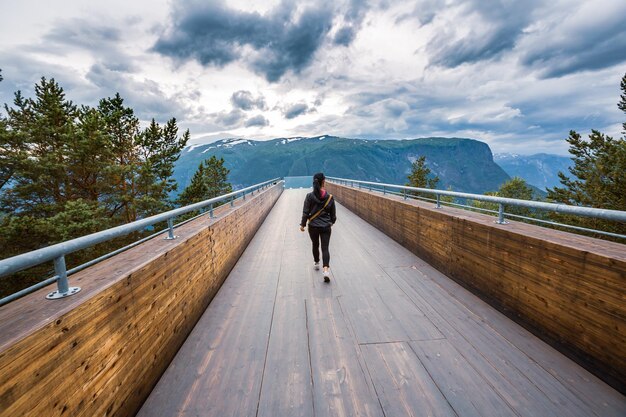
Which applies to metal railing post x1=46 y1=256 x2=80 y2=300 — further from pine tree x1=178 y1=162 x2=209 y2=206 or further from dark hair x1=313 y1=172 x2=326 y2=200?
pine tree x1=178 y1=162 x2=209 y2=206

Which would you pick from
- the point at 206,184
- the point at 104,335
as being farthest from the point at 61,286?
the point at 206,184

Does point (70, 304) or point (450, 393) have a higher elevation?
point (70, 304)

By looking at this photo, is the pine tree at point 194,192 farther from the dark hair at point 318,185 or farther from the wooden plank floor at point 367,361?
the wooden plank floor at point 367,361

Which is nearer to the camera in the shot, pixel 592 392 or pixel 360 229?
pixel 592 392

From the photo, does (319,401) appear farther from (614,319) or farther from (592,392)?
(614,319)

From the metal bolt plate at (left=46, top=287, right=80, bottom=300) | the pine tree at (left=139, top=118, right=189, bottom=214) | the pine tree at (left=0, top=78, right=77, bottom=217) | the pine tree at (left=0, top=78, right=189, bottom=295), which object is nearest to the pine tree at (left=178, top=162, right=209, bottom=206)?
the pine tree at (left=139, top=118, right=189, bottom=214)

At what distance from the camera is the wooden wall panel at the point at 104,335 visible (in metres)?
1.43

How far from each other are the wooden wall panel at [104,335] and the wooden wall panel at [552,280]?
393 cm

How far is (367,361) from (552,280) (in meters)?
2.07

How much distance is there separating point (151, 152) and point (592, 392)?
90.2 feet

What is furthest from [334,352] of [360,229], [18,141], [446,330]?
[18,141]

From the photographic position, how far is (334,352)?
2.98 m

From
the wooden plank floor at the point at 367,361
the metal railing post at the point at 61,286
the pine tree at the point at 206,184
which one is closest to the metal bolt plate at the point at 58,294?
the metal railing post at the point at 61,286

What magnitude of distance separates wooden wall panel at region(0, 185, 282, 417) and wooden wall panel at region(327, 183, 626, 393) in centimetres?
393
